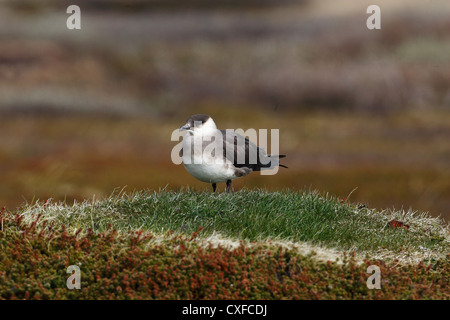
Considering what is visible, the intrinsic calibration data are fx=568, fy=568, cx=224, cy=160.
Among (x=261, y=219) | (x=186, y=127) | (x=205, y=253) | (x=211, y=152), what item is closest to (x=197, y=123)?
(x=186, y=127)

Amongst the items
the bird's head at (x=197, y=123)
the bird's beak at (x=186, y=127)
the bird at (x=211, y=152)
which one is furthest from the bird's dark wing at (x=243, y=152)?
the bird's beak at (x=186, y=127)

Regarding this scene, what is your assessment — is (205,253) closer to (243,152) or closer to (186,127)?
(186,127)

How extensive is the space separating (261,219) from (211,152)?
149 cm

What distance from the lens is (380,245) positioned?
790cm

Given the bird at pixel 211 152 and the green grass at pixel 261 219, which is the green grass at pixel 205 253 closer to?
the green grass at pixel 261 219

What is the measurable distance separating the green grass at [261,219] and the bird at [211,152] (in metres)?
0.38

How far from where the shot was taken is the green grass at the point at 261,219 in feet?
24.7

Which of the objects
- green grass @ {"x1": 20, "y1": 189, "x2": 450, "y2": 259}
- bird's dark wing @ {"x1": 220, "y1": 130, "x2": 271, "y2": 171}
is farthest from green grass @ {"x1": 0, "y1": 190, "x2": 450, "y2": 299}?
bird's dark wing @ {"x1": 220, "y1": 130, "x2": 271, "y2": 171}

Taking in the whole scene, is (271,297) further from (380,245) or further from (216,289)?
(380,245)

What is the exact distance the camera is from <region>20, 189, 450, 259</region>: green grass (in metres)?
7.53

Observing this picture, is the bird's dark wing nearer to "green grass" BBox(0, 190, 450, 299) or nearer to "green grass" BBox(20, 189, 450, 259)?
"green grass" BBox(20, 189, 450, 259)
